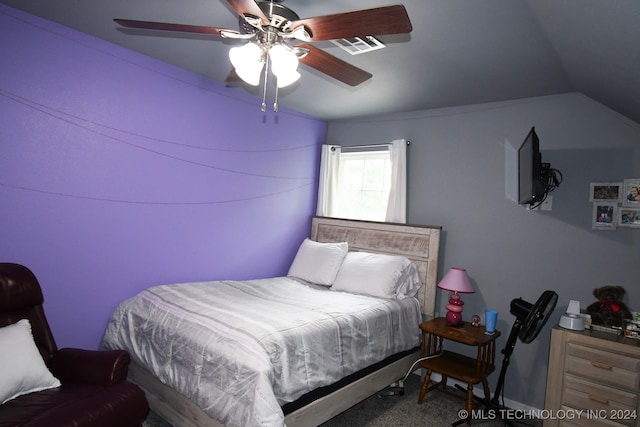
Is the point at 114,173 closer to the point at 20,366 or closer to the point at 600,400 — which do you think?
the point at 20,366

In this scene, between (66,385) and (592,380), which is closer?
(66,385)

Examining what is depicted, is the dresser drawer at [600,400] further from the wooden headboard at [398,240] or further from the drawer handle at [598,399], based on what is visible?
the wooden headboard at [398,240]

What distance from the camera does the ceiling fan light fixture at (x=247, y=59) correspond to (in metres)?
1.74

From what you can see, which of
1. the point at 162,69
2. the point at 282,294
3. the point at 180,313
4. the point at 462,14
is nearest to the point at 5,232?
the point at 180,313

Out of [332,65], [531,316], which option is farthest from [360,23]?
[531,316]

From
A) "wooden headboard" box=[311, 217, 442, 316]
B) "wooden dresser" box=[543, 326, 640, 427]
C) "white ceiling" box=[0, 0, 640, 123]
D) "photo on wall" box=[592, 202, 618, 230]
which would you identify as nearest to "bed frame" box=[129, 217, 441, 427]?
"wooden headboard" box=[311, 217, 442, 316]

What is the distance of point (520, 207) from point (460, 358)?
4.45 feet

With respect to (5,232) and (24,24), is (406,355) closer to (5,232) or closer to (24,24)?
(5,232)

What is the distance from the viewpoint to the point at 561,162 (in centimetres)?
298

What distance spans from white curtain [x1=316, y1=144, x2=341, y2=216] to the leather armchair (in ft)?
8.84

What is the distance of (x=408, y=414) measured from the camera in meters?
2.79

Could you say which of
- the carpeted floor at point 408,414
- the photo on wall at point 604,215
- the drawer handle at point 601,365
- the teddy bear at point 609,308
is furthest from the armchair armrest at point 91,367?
the photo on wall at point 604,215

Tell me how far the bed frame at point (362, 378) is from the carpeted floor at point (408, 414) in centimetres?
16

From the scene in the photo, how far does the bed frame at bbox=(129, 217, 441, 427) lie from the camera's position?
2.20 meters
